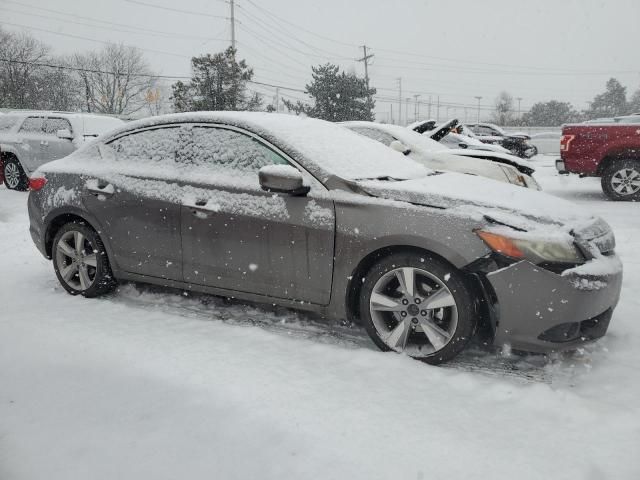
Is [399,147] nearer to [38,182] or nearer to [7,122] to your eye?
[38,182]

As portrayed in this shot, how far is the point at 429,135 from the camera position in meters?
8.45

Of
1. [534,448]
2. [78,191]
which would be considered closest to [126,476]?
[534,448]

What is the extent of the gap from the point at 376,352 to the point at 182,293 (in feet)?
6.38

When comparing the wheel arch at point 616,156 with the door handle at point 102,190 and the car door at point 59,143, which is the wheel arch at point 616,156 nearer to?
the door handle at point 102,190

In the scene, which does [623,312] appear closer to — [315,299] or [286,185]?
[315,299]

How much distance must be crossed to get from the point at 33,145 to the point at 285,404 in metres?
10.3

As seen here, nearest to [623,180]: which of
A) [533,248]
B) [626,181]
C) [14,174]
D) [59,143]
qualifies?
[626,181]

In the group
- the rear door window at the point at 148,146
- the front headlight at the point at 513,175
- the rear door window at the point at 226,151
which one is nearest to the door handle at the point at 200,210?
the rear door window at the point at 226,151

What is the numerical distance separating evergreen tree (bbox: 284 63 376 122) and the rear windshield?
17.4 metres

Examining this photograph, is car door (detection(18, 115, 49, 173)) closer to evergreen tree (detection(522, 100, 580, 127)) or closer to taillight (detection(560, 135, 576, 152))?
taillight (detection(560, 135, 576, 152))

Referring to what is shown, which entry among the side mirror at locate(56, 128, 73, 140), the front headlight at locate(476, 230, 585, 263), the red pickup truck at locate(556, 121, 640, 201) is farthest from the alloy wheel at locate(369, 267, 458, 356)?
the side mirror at locate(56, 128, 73, 140)

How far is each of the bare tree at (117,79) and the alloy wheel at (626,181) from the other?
6087cm

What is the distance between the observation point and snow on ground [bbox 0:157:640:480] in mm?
2139

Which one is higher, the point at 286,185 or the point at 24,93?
the point at 24,93
